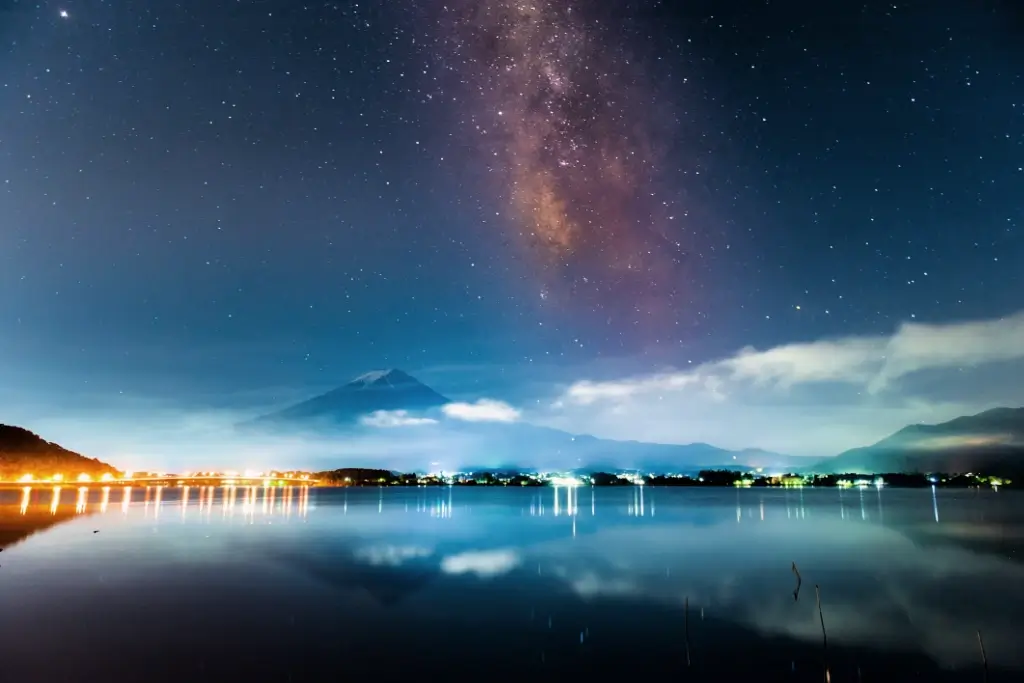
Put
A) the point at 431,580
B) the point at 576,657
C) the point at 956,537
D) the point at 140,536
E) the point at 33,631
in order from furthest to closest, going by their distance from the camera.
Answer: the point at 956,537 < the point at 140,536 < the point at 431,580 < the point at 33,631 < the point at 576,657

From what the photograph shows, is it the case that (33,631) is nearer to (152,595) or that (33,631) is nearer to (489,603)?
(152,595)

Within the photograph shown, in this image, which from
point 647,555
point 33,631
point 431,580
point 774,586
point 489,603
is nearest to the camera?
point 33,631

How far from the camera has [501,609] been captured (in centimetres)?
2717

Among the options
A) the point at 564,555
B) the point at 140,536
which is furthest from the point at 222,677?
the point at 140,536

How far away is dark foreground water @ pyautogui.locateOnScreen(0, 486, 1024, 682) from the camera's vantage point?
1873 centimetres

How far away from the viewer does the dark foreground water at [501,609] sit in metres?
18.7

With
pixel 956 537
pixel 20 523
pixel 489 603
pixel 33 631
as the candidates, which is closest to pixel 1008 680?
pixel 489 603

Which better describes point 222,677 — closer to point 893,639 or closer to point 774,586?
point 893,639

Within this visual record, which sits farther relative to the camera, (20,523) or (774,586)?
(20,523)

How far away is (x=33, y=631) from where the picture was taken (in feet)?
71.3

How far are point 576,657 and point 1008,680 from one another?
11089 millimetres

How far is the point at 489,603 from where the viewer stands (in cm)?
2856

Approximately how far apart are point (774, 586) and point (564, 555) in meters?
16.2

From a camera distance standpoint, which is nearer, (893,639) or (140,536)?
(893,639)
